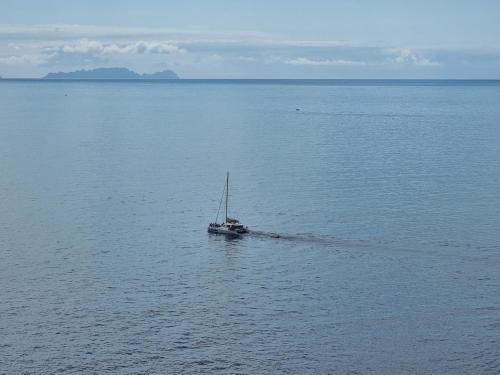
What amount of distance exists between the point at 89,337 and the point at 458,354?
37356 mm

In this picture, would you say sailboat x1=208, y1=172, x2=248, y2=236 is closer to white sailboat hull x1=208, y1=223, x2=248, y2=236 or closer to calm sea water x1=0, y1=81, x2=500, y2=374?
white sailboat hull x1=208, y1=223, x2=248, y2=236

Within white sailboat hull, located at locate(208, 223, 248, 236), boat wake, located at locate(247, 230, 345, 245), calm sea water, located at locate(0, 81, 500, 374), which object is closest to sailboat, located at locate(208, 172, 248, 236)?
white sailboat hull, located at locate(208, 223, 248, 236)

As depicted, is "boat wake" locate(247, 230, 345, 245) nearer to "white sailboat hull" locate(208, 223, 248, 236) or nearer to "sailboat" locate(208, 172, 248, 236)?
"white sailboat hull" locate(208, 223, 248, 236)

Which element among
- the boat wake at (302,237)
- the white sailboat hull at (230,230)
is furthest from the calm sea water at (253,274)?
the white sailboat hull at (230,230)

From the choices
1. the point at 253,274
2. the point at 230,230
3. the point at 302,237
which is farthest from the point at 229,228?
the point at 253,274

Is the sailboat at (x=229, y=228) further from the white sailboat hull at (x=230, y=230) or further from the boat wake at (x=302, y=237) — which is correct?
the boat wake at (x=302, y=237)

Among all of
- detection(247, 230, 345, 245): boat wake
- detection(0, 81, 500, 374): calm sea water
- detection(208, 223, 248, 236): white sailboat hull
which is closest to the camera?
detection(0, 81, 500, 374): calm sea water

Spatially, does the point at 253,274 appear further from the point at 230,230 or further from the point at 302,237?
the point at 230,230

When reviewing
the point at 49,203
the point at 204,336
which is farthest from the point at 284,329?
the point at 49,203

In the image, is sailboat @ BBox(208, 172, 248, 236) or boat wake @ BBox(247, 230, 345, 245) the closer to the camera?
boat wake @ BBox(247, 230, 345, 245)

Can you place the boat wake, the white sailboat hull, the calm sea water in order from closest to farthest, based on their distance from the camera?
the calm sea water
the boat wake
the white sailboat hull

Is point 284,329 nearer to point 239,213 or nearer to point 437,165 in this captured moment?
point 239,213

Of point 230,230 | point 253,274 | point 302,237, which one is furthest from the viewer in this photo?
point 230,230

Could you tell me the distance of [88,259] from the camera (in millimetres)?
102750
